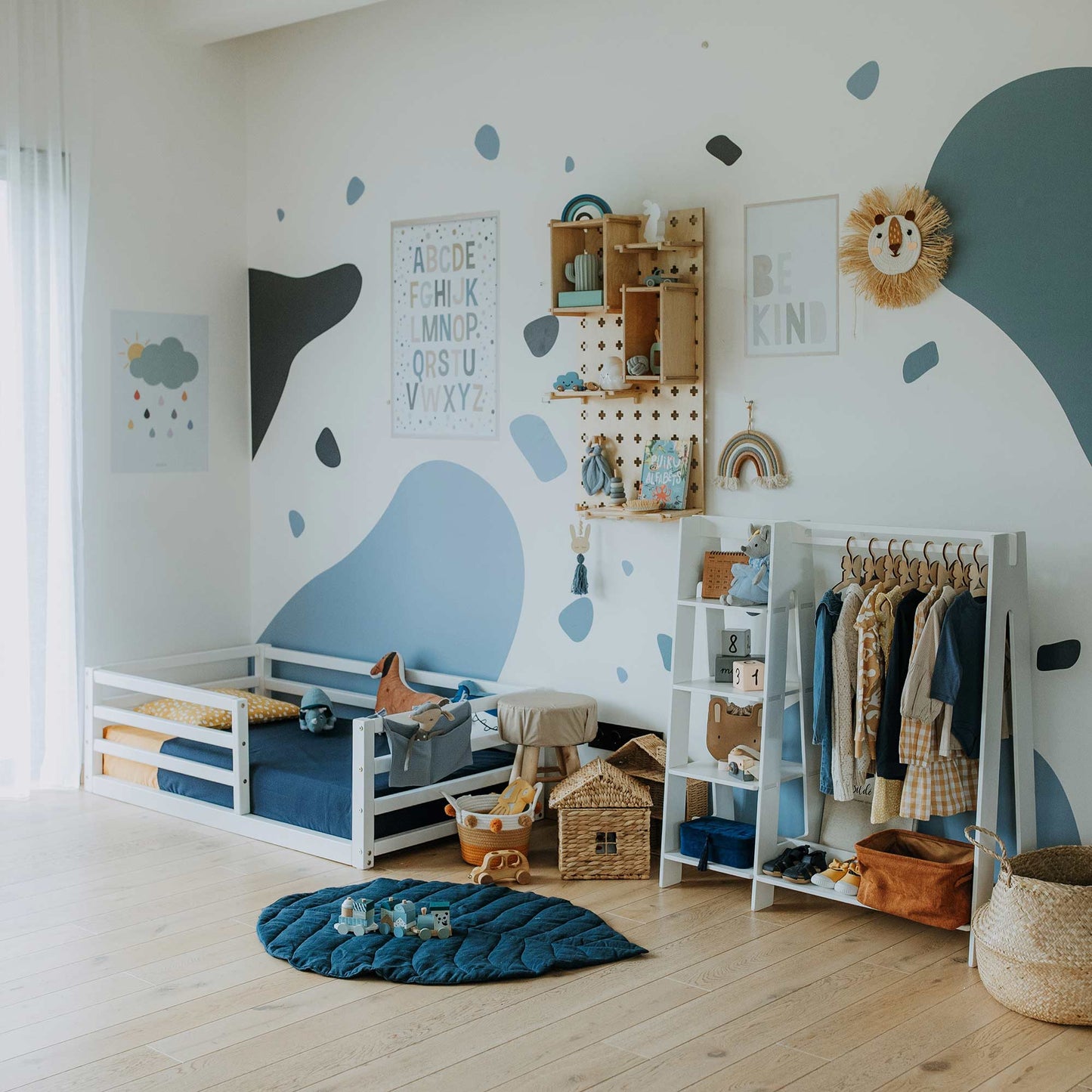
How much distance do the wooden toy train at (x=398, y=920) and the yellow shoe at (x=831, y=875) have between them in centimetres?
96

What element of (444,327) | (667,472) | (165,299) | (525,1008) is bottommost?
(525,1008)

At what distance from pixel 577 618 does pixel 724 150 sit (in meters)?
1.53

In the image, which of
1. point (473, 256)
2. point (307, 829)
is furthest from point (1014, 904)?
point (473, 256)

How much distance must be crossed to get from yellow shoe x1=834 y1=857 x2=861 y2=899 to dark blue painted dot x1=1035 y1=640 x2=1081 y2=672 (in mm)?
692

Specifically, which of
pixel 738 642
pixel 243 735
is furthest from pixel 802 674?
pixel 243 735

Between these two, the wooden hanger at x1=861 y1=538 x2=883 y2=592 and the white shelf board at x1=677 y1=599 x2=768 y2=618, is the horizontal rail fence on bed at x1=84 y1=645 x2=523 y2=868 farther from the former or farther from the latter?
the wooden hanger at x1=861 y1=538 x2=883 y2=592

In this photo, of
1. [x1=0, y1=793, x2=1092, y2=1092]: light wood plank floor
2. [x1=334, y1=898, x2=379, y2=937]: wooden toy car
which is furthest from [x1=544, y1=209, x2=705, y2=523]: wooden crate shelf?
[x1=334, y1=898, x2=379, y2=937]: wooden toy car

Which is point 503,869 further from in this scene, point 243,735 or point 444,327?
point 444,327

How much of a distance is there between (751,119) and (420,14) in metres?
1.43

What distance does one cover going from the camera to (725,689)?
354 cm

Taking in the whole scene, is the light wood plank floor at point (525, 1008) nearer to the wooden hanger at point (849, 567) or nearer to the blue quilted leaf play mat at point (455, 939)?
the blue quilted leaf play mat at point (455, 939)

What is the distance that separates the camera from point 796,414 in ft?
12.1

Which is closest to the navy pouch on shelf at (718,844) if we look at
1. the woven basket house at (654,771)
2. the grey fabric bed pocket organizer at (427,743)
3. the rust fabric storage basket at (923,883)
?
the woven basket house at (654,771)

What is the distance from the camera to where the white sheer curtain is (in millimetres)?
4379
